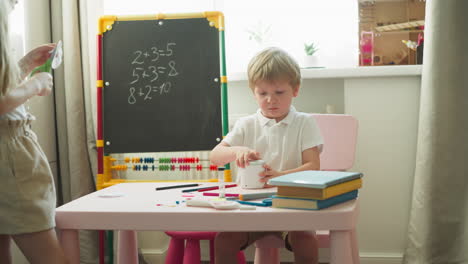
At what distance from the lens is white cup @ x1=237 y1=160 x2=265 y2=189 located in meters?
1.44

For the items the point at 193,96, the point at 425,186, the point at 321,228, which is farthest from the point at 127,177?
the point at 321,228

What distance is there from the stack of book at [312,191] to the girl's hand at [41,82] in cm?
68

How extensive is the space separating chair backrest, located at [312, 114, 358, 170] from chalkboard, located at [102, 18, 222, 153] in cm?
62

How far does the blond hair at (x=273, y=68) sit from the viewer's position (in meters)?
1.66

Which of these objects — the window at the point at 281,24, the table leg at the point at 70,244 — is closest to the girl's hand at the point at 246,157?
the table leg at the point at 70,244

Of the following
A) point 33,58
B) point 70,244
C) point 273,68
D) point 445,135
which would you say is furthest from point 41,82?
point 445,135

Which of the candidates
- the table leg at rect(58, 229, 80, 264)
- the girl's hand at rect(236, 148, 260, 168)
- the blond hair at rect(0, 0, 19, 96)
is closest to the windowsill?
the girl's hand at rect(236, 148, 260, 168)

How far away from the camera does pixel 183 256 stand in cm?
217

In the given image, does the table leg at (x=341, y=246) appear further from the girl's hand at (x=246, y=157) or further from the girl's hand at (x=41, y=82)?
the girl's hand at (x=41, y=82)

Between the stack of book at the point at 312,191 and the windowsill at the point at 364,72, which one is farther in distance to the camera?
the windowsill at the point at 364,72

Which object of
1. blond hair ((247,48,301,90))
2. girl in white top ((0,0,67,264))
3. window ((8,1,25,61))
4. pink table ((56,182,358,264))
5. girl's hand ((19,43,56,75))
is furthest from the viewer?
window ((8,1,25,61))

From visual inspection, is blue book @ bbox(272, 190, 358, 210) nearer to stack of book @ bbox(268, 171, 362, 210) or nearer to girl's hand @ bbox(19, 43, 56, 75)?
stack of book @ bbox(268, 171, 362, 210)

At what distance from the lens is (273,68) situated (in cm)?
167

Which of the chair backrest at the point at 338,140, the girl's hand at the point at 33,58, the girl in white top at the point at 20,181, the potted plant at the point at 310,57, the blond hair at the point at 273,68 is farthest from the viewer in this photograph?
the potted plant at the point at 310,57
